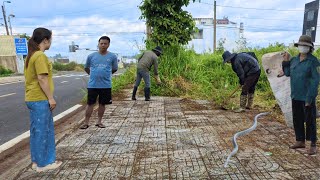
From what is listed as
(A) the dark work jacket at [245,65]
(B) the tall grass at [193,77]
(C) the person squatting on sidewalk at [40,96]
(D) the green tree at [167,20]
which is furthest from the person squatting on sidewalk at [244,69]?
(C) the person squatting on sidewalk at [40,96]

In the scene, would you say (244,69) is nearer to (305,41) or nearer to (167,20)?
(305,41)

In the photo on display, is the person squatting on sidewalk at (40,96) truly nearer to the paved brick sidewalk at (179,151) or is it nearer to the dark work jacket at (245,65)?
the paved brick sidewalk at (179,151)

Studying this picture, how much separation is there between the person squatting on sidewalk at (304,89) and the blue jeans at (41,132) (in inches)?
126

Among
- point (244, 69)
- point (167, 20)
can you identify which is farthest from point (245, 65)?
point (167, 20)

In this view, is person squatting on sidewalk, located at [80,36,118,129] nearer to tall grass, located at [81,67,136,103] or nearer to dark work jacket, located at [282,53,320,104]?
dark work jacket, located at [282,53,320,104]

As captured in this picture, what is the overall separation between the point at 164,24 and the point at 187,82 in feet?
7.33

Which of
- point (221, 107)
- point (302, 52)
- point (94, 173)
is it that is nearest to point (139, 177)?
point (94, 173)

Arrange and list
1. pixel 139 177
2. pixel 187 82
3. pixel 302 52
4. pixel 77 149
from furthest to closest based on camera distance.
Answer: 1. pixel 187 82
2. pixel 77 149
3. pixel 302 52
4. pixel 139 177

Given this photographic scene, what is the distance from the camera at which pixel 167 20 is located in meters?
10.5

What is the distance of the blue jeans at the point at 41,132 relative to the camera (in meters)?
3.46

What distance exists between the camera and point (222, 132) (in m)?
5.07

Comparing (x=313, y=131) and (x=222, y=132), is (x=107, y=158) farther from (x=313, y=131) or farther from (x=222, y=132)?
(x=313, y=131)

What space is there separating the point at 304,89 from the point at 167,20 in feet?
24.0

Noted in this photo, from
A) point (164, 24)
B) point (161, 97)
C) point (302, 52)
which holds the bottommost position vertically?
point (161, 97)
